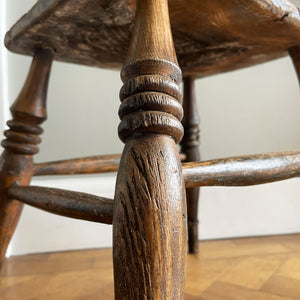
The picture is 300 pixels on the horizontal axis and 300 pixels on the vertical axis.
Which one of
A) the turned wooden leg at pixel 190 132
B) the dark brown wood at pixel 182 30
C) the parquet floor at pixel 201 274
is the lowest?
the parquet floor at pixel 201 274

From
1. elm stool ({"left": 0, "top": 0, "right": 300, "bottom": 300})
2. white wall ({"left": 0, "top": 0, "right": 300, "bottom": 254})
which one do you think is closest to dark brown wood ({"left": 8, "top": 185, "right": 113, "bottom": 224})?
elm stool ({"left": 0, "top": 0, "right": 300, "bottom": 300})

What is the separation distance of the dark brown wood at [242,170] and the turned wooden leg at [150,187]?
0.06 m

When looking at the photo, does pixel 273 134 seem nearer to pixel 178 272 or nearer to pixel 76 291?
pixel 76 291

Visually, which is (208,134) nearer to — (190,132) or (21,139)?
(190,132)

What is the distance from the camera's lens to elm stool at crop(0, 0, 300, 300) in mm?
266

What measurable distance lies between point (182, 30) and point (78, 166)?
0.97ft

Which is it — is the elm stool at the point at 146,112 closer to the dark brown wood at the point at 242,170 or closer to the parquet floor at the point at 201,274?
the dark brown wood at the point at 242,170

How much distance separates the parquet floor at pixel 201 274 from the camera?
0.59 metres

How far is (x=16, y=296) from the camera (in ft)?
1.94

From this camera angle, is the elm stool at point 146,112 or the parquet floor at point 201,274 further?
the parquet floor at point 201,274

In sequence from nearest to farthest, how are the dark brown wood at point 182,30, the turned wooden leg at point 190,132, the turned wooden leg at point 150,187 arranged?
the turned wooden leg at point 150,187
the dark brown wood at point 182,30
the turned wooden leg at point 190,132

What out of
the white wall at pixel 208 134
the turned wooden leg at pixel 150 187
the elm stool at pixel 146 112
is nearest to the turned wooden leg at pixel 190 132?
the elm stool at pixel 146 112

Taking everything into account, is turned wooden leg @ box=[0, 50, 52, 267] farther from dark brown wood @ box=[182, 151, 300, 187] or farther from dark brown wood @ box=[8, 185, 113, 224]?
dark brown wood @ box=[182, 151, 300, 187]

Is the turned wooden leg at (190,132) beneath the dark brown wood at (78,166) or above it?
above
